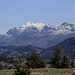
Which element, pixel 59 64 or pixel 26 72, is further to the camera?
pixel 59 64

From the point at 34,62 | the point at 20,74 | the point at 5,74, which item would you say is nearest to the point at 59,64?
the point at 34,62

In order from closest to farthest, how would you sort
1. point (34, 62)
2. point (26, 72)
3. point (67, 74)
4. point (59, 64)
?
1. point (26, 72)
2. point (67, 74)
3. point (59, 64)
4. point (34, 62)

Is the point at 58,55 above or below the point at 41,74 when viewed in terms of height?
above

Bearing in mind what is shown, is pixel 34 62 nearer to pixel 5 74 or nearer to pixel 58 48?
pixel 58 48

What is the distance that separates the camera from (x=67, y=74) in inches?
2248

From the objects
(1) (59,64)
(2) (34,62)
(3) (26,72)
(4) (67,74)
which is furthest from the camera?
(2) (34,62)

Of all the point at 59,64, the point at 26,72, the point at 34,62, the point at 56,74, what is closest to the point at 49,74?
the point at 56,74

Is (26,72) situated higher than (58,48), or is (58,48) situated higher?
(58,48)

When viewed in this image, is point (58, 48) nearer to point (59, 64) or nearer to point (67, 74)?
point (59, 64)

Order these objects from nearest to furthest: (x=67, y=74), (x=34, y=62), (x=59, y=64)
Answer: (x=67, y=74), (x=59, y=64), (x=34, y=62)

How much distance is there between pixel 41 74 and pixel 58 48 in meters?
77.6

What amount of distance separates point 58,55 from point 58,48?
168 inches

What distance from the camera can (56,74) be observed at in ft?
190

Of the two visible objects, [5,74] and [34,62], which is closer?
[5,74]
